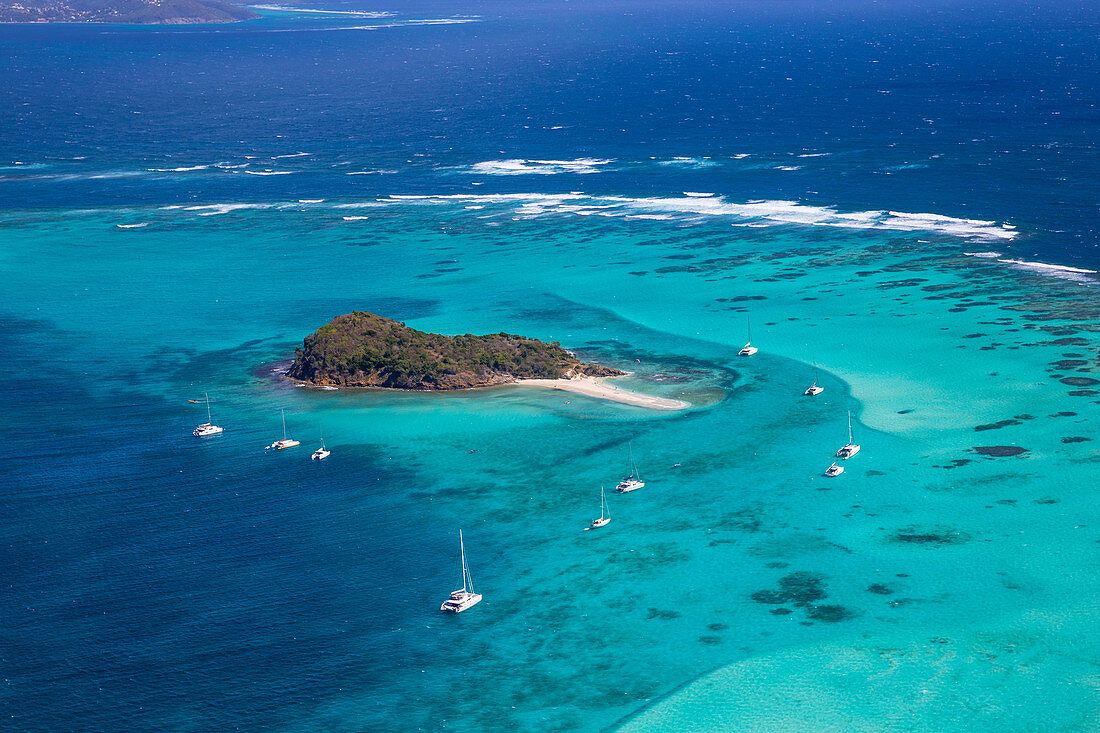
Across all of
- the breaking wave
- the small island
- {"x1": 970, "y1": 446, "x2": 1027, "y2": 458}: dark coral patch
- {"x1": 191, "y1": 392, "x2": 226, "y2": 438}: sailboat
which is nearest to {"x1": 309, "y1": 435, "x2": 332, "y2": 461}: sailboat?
{"x1": 191, "y1": 392, "x2": 226, "y2": 438}: sailboat

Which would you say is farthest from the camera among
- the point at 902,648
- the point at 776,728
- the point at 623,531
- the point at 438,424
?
the point at 438,424

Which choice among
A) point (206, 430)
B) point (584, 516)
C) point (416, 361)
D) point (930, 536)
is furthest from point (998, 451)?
point (206, 430)

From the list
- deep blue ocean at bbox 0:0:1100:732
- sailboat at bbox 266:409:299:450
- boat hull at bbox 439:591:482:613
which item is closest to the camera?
deep blue ocean at bbox 0:0:1100:732

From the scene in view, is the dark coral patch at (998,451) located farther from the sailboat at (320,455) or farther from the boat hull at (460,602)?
the sailboat at (320,455)

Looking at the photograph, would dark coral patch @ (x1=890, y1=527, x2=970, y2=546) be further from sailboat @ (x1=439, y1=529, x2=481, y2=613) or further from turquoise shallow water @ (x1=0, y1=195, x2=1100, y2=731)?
sailboat @ (x1=439, y1=529, x2=481, y2=613)

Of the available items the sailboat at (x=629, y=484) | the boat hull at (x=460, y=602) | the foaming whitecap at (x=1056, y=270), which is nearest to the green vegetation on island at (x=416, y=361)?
the sailboat at (x=629, y=484)

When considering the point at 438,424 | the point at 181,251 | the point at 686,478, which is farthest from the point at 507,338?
the point at 181,251

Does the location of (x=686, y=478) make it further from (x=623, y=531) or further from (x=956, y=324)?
(x=956, y=324)
